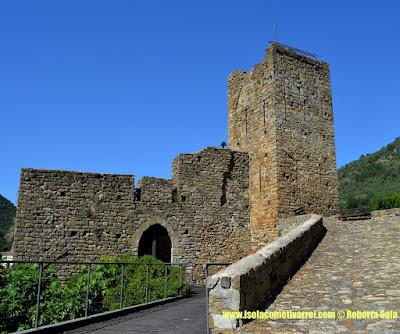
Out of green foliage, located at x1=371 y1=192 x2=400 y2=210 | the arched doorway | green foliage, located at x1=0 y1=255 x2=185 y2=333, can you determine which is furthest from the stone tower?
green foliage, located at x1=371 y1=192 x2=400 y2=210

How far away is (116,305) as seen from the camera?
1005 cm

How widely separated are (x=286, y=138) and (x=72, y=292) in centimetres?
1055

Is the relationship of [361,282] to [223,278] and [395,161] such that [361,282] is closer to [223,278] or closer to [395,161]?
[223,278]

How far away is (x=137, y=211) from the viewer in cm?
1495

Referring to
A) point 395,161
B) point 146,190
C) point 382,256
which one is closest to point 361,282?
point 382,256

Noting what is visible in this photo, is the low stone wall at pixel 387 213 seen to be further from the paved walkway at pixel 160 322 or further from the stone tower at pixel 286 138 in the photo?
the paved walkway at pixel 160 322

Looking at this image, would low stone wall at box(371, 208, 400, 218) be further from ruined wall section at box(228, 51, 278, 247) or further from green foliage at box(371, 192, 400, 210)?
green foliage at box(371, 192, 400, 210)

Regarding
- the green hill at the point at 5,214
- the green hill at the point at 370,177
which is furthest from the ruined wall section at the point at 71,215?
the green hill at the point at 5,214

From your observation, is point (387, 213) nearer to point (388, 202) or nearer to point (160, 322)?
point (160, 322)

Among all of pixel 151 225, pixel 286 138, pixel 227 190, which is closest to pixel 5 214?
pixel 151 225

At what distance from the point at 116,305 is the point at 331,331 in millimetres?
6243

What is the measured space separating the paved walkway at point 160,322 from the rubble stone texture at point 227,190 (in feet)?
18.7

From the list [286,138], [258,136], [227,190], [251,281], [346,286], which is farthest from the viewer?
[258,136]

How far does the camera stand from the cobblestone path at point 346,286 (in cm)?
538
